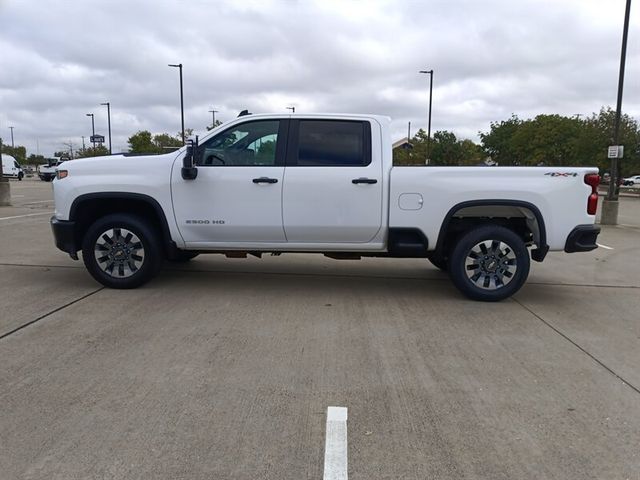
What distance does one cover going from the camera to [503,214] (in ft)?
19.7

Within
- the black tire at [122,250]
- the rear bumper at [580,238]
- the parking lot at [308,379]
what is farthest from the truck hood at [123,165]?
the rear bumper at [580,238]

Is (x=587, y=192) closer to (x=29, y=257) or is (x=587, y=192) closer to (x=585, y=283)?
(x=585, y=283)

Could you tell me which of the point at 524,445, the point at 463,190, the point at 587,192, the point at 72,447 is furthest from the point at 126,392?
the point at 587,192

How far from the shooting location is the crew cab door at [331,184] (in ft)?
18.9

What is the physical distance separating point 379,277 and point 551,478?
14.9 ft

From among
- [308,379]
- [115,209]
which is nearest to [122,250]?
[115,209]

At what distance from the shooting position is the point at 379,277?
23.5 feet

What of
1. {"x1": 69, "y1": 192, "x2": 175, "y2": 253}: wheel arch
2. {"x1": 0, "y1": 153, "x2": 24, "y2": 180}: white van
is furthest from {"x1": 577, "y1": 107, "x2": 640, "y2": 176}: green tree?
{"x1": 0, "y1": 153, "x2": 24, "y2": 180}: white van

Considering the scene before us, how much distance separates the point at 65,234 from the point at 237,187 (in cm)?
207

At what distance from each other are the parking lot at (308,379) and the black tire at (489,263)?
0.19 m

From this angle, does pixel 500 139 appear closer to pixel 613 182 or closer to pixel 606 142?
pixel 606 142

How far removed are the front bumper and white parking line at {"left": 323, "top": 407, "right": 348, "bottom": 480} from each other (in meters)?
4.08

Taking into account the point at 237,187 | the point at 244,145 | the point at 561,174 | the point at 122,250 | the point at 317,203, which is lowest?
the point at 122,250

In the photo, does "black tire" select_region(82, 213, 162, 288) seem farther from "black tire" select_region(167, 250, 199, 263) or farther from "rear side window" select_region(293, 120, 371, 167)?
"rear side window" select_region(293, 120, 371, 167)
